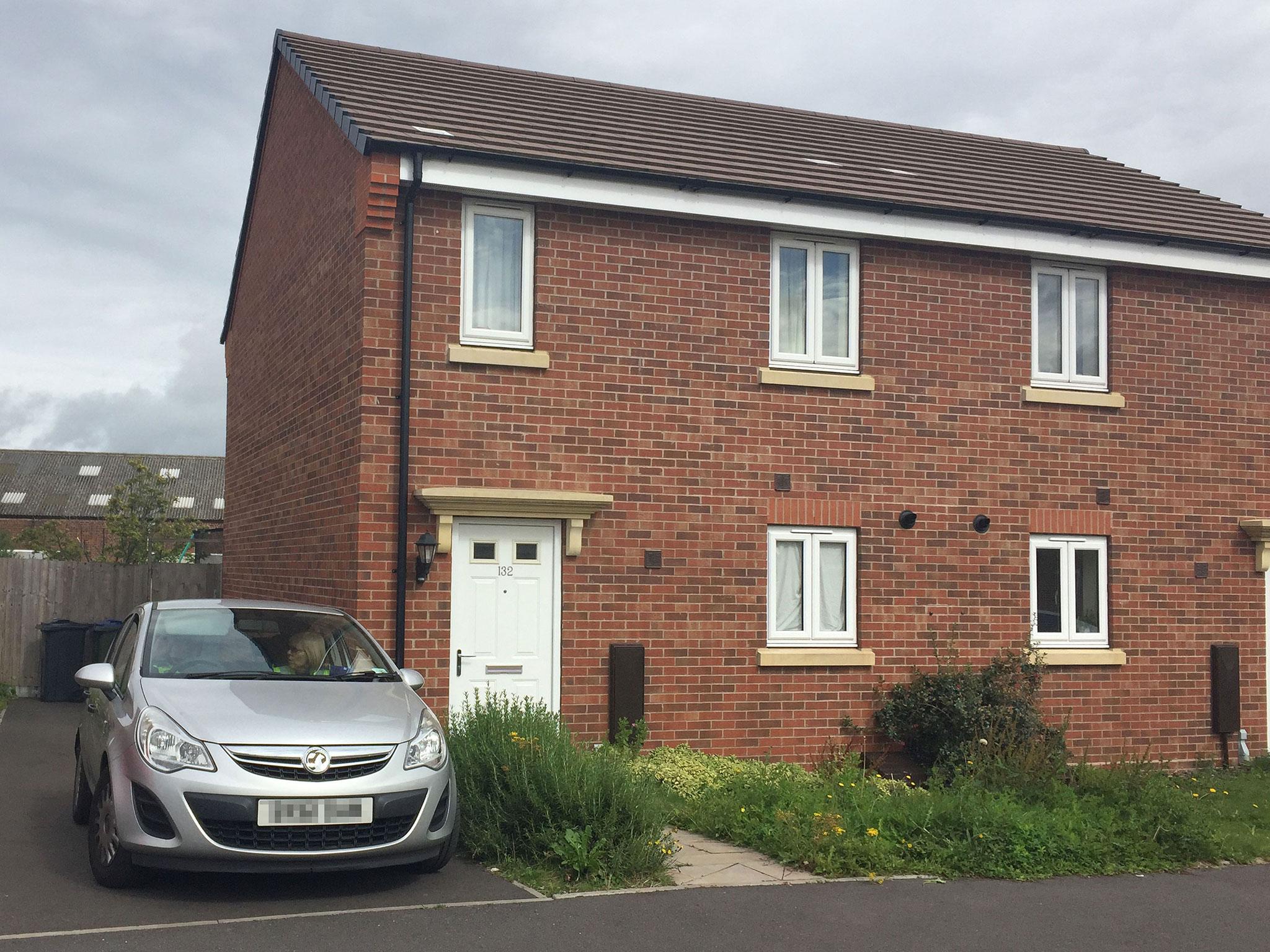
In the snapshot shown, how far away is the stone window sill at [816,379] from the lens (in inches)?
443

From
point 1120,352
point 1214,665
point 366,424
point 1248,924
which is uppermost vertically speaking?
point 1120,352

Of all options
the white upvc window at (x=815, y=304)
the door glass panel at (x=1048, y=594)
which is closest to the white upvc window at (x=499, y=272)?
the white upvc window at (x=815, y=304)

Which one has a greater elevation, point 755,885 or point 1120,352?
point 1120,352

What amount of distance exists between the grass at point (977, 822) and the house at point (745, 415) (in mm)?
1964

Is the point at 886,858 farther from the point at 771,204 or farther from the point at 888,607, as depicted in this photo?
the point at 771,204

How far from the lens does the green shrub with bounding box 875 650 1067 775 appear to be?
10.4 metres

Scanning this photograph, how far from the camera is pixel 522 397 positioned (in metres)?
10.5

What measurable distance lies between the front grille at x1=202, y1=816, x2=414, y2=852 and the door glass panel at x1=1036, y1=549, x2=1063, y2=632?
7.63 metres

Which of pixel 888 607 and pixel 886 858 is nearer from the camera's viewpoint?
pixel 886 858

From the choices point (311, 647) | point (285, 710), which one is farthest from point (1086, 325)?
point (285, 710)

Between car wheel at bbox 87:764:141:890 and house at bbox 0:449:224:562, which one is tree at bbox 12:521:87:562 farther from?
car wheel at bbox 87:764:141:890

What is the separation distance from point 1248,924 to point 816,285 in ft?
21.8

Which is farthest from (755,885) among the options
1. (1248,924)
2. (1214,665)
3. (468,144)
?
(1214,665)

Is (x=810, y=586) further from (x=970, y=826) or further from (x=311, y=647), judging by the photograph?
(x=311, y=647)
